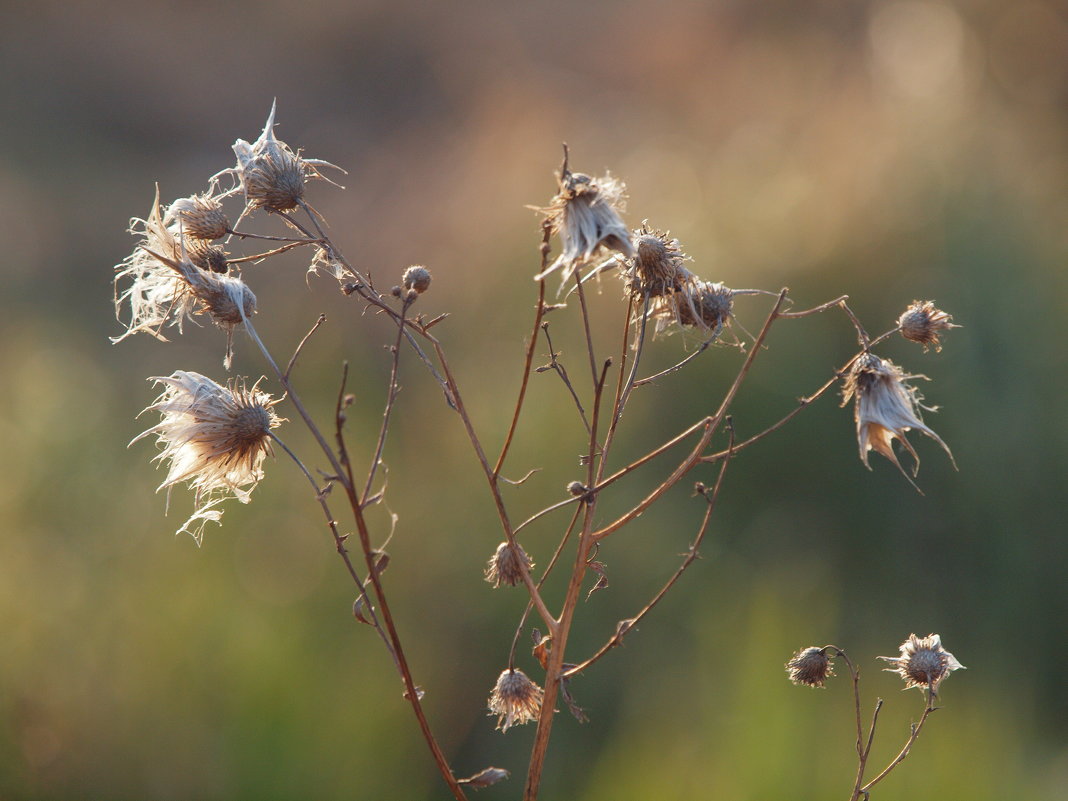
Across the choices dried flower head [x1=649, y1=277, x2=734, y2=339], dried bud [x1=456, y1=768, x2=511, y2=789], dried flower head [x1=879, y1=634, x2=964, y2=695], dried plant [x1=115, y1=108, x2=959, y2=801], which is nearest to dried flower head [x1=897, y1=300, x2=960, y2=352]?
dried plant [x1=115, y1=108, x2=959, y2=801]

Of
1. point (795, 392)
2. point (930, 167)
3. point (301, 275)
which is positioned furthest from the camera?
point (301, 275)

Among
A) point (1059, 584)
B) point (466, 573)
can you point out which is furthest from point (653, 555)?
point (1059, 584)

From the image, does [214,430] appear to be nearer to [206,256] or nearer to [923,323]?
[206,256]

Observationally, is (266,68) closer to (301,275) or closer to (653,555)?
(301,275)

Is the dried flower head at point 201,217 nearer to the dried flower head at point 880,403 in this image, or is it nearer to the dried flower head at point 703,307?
the dried flower head at point 703,307

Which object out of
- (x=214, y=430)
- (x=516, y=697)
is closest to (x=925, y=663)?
(x=516, y=697)

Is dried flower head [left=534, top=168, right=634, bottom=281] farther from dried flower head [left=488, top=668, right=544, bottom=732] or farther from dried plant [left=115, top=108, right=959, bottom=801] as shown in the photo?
dried flower head [left=488, top=668, right=544, bottom=732]
